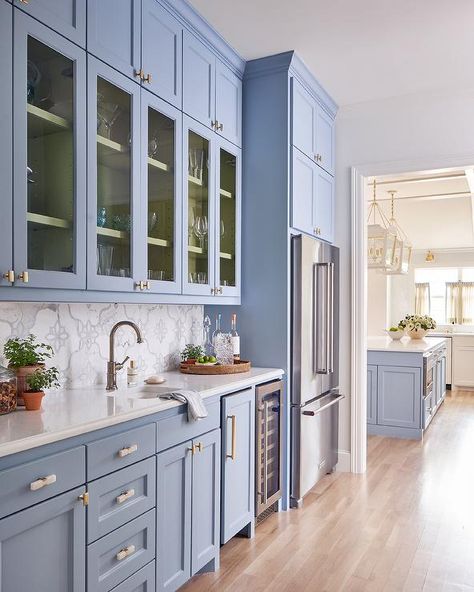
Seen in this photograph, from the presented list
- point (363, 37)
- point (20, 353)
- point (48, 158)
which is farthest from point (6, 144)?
point (363, 37)

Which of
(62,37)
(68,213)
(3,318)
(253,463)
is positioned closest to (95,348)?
(3,318)

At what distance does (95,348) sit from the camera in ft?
9.18

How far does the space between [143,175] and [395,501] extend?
106 inches

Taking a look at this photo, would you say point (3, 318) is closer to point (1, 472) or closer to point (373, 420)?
point (1, 472)

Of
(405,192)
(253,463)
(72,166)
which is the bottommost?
(253,463)

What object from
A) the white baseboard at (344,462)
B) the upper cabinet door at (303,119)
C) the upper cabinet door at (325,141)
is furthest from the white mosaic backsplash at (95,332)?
the white baseboard at (344,462)

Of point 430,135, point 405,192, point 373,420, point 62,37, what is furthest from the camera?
point 405,192

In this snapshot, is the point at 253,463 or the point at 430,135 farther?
the point at 430,135

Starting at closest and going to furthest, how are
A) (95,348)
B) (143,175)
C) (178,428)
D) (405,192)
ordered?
(178,428) → (143,175) → (95,348) → (405,192)

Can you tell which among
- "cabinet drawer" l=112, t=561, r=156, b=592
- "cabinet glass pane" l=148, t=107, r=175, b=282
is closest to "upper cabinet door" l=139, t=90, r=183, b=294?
"cabinet glass pane" l=148, t=107, r=175, b=282

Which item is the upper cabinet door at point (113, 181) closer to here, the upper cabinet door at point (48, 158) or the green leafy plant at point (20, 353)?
the upper cabinet door at point (48, 158)

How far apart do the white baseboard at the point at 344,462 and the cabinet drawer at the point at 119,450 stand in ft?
8.39

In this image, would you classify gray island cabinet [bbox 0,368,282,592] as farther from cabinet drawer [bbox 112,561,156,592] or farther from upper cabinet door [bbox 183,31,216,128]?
upper cabinet door [bbox 183,31,216,128]

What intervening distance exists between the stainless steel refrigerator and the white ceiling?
1167mm
